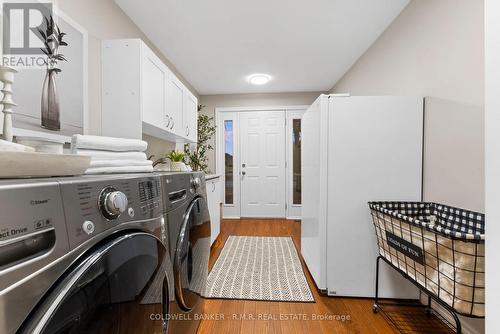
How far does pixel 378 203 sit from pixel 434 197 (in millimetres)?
380

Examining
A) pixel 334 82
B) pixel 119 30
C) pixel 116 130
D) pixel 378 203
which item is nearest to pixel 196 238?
pixel 116 130

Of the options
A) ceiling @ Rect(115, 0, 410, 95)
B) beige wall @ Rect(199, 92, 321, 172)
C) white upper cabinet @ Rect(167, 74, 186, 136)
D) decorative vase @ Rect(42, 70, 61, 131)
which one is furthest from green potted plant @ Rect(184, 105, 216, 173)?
decorative vase @ Rect(42, 70, 61, 131)

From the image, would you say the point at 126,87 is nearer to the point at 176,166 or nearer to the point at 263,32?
the point at 176,166

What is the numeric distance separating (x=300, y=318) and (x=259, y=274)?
630 mm

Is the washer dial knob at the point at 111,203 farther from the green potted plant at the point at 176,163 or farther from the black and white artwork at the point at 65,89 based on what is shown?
the green potted plant at the point at 176,163

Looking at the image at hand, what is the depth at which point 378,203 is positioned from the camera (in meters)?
1.67

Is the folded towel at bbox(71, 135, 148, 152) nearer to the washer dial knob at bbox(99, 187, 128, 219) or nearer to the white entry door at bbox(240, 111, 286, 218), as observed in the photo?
the washer dial knob at bbox(99, 187, 128, 219)

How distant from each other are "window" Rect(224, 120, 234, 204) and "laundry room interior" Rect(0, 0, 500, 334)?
1.47m

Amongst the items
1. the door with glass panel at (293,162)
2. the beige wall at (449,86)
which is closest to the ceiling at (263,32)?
the beige wall at (449,86)

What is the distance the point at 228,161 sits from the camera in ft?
15.1

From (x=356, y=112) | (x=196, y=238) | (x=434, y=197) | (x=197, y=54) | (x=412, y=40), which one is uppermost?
(x=197, y=54)

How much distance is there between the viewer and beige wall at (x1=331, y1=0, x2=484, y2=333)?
135 centimetres

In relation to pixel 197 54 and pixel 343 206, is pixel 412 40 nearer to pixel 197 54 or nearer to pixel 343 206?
pixel 343 206

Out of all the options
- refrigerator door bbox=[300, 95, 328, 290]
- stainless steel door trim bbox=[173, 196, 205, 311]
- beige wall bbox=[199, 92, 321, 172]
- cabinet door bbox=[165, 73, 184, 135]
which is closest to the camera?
stainless steel door trim bbox=[173, 196, 205, 311]
